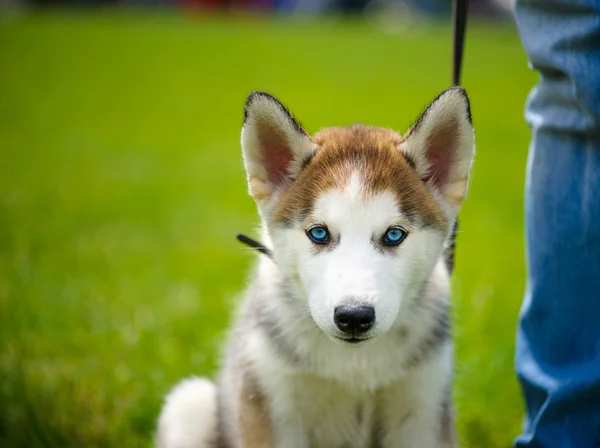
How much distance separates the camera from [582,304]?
2.43 m

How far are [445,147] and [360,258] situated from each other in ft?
1.84

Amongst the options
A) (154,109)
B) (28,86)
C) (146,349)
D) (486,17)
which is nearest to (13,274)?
(146,349)

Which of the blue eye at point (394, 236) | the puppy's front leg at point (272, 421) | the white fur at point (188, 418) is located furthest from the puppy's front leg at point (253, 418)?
the blue eye at point (394, 236)

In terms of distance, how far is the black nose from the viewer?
206 cm

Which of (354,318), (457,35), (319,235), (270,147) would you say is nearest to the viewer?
(354,318)

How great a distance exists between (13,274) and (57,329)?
59 cm

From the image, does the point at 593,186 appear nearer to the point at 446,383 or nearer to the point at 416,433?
the point at 446,383

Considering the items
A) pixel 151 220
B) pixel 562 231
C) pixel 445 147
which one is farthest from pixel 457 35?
pixel 151 220

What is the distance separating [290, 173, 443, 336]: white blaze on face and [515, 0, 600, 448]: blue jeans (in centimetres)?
43

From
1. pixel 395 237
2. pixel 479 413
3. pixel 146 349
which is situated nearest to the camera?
pixel 395 237

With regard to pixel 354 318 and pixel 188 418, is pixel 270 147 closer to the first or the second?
pixel 354 318

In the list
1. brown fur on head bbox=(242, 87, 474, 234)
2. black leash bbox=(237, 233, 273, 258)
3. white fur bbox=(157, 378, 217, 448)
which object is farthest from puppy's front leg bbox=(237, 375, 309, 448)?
brown fur on head bbox=(242, 87, 474, 234)

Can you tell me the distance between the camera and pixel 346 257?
2.18m

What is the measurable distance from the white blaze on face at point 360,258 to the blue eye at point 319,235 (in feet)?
0.07
